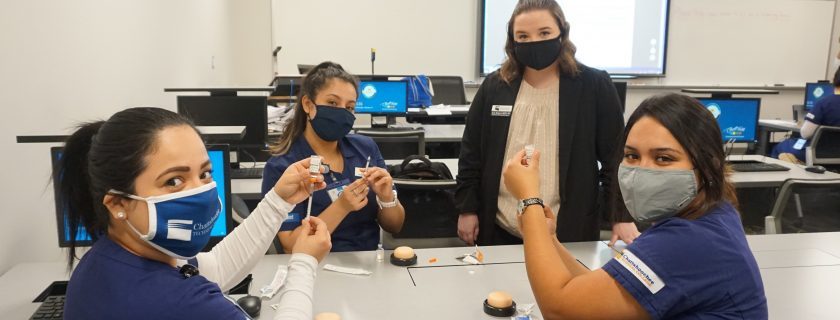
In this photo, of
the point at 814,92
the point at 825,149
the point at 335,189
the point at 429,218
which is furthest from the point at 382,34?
the point at 335,189

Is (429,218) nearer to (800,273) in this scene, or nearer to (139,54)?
(800,273)

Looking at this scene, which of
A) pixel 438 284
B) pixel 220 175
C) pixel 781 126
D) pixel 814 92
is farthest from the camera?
pixel 814 92

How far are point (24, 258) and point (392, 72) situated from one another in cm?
592

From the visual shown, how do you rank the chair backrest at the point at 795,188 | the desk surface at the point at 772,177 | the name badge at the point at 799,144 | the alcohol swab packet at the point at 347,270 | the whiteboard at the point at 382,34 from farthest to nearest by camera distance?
1. the whiteboard at the point at 382,34
2. the name badge at the point at 799,144
3. the desk surface at the point at 772,177
4. the chair backrest at the point at 795,188
5. the alcohol swab packet at the point at 347,270

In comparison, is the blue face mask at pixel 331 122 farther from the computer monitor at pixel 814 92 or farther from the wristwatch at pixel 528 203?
the computer monitor at pixel 814 92

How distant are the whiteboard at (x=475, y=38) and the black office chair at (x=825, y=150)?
3356 millimetres

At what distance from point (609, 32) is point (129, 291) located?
7706mm

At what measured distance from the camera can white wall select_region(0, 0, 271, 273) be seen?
5.91 ft

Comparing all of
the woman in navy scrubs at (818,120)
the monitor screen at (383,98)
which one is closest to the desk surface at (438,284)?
the monitor screen at (383,98)

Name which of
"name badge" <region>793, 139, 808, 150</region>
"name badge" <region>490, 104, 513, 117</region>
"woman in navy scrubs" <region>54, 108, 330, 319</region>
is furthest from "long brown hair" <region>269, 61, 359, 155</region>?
"name badge" <region>793, 139, 808, 150</region>

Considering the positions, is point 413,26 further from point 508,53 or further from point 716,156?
point 716,156

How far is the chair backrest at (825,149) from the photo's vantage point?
187 inches

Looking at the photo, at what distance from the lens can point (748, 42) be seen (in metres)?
8.13


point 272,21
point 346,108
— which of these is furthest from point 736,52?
point 346,108
